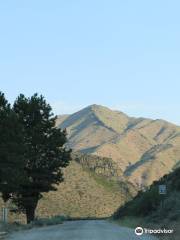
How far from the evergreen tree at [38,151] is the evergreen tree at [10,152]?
349 inches

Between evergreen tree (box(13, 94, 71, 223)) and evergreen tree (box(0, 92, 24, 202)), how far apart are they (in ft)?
29.1

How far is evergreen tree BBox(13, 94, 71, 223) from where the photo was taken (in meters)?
59.8

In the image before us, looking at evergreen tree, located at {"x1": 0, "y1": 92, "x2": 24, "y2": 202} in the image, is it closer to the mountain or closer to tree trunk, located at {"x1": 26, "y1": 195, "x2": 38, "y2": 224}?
tree trunk, located at {"x1": 26, "y1": 195, "x2": 38, "y2": 224}

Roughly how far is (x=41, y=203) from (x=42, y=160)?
2403 inches

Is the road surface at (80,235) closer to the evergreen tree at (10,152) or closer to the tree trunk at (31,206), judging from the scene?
the evergreen tree at (10,152)

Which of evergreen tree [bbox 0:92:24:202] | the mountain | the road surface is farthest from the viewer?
the mountain

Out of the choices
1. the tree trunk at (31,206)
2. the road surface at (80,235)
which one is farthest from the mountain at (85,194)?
the road surface at (80,235)

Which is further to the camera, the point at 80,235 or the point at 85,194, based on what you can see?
the point at 85,194

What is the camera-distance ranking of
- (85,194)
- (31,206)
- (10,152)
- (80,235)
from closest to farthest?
A: (80,235), (10,152), (31,206), (85,194)

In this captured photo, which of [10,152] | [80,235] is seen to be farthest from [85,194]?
[80,235]

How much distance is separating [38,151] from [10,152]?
12.7 meters

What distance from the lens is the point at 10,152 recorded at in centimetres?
4816

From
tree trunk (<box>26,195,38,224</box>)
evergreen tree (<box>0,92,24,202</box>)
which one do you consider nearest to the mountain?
tree trunk (<box>26,195,38,224</box>)

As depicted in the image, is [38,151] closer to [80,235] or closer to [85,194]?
[80,235]
